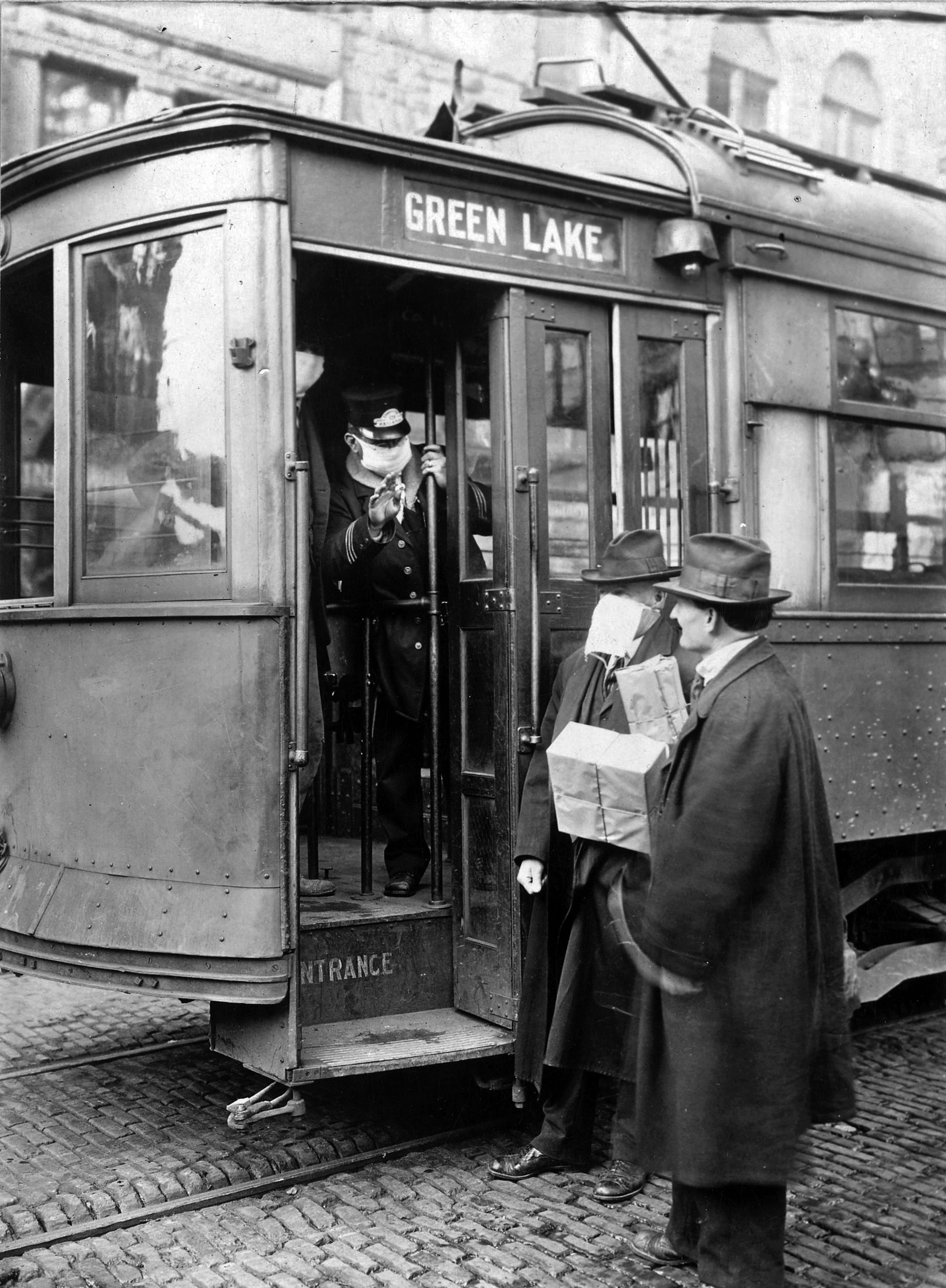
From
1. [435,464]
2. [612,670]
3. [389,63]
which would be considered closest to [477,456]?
[435,464]

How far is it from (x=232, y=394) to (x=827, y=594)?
2518 millimetres

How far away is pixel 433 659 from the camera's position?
460cm

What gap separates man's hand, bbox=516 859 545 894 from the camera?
404 cm

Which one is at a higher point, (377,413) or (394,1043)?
(377,413)

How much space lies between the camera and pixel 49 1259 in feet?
11.2

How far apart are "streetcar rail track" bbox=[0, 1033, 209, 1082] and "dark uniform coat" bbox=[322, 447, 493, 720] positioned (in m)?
1.80

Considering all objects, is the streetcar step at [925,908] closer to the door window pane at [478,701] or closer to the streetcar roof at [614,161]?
the door window pane at [478,701]

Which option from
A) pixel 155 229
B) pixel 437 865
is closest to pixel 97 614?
pixel 155 229

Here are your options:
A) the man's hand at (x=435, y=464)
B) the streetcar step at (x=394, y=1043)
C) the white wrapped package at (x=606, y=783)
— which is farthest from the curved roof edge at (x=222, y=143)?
the streetcar step at (x=394, y=1043)

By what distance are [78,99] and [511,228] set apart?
9.54m

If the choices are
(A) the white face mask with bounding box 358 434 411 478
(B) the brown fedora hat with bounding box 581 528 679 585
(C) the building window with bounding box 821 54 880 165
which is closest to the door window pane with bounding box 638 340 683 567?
(B) the brown fedora hat with bounding box 581 528 679 585

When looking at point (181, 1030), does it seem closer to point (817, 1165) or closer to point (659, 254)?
point (817, 1165)

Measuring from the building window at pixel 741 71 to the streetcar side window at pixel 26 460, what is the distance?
383 inches

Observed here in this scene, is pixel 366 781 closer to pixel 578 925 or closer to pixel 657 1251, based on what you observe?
pixel 578 925
